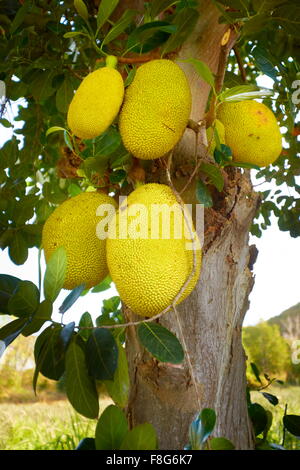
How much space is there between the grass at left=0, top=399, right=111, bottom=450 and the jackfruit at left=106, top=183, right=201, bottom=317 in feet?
6.79

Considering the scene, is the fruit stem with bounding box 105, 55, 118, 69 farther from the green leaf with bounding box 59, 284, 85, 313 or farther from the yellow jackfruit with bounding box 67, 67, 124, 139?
the green leaf with bounding box 59, 284, 85, 313

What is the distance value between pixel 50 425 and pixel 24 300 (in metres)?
3.22

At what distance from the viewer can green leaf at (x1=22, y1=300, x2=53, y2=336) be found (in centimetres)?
55

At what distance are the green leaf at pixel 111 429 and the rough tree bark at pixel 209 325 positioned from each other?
17 centimetres

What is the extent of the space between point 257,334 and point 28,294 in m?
5.76

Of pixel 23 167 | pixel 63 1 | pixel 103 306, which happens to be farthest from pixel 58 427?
pixel 63 1

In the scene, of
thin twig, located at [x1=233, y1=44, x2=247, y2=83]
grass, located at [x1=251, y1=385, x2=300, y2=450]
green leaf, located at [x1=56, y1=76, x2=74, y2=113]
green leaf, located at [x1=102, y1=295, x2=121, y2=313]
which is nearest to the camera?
thin twig, located at [x1=233, y1=44, x2=247, y2=83]

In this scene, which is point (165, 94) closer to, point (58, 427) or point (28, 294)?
point (28, 294)

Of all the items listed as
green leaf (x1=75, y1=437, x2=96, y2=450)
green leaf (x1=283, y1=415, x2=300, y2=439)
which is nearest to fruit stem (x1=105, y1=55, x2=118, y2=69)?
green leaf (x1=75, y1=437, x2=96, y2=450)

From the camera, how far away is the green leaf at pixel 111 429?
21.8 inches

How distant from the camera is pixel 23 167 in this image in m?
1.38

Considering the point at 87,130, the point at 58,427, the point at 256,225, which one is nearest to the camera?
the point at 87,130

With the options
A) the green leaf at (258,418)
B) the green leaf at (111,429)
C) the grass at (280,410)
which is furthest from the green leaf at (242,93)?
the grass at (280,410)

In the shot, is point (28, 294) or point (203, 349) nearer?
point (28, 294)
